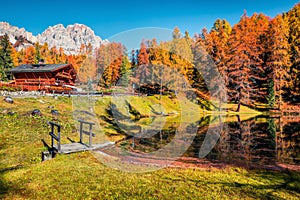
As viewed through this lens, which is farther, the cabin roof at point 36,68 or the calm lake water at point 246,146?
the cabin roof at point 36,68

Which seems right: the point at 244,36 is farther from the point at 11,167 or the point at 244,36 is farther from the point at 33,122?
the point at 11,167

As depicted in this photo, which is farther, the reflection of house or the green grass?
the reflection of house

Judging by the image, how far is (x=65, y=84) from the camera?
144ft

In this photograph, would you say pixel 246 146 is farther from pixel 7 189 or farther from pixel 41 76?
pixel 41 76

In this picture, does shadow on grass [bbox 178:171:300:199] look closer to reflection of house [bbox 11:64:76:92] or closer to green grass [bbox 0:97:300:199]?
green grass [bbox 0:97:300:199]

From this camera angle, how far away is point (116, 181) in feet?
25.7

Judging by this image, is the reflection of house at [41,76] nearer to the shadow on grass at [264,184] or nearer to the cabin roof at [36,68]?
the cabin roof at [36,68]

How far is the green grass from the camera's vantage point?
680cm

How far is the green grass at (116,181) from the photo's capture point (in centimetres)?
680

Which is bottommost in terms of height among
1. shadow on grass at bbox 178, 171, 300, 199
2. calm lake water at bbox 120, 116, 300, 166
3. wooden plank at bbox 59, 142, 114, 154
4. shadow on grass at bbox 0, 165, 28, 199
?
calm lake water at bbox 120, 116, 300, 166

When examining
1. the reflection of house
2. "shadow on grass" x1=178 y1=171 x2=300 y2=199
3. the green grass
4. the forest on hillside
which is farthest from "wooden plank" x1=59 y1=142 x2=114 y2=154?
the reflection of house

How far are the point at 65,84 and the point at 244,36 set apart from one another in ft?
113

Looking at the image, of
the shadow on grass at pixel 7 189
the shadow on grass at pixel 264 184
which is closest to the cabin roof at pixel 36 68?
the shadow on grass at pixel 7 189

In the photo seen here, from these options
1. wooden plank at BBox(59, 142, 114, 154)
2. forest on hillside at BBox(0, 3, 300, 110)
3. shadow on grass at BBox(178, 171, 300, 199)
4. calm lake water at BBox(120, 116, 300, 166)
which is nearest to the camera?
shadow on grass at BBox(178, 171, 300, 199)
